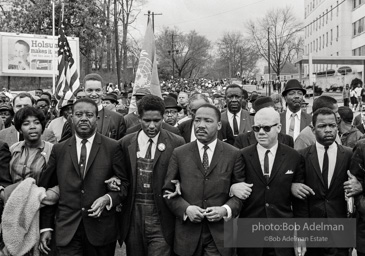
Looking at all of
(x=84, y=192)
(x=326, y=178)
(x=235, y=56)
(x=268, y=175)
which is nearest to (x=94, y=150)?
(x=84, y=192)

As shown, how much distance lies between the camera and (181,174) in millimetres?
4785

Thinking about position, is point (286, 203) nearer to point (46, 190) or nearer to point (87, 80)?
point (46, 190)

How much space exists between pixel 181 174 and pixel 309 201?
52.5 inches

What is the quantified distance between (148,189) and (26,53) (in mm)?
25873

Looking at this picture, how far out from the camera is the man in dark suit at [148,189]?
4.88m

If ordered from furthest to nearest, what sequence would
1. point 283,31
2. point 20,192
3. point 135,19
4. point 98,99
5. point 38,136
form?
point 283,31 → point 135,19 → point 98,99 → point 38,136 → point 20,192

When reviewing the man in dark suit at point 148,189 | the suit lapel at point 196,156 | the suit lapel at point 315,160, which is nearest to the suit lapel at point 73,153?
the man in dark suit at point 148,189

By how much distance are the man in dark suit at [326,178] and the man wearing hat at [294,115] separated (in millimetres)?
2406

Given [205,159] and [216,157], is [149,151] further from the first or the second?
[216,157]

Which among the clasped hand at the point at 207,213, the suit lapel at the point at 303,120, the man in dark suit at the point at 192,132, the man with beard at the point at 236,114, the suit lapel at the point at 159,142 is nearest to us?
the clasped hand at the point at 207,213

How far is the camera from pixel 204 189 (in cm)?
466

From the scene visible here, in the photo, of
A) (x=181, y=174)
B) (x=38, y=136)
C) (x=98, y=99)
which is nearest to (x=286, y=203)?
(x=181, y=174)

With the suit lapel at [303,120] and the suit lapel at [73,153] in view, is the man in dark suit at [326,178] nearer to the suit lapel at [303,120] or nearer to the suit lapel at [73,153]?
the suit lapel at [73,153]

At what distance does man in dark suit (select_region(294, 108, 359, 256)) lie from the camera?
4.86 metres
